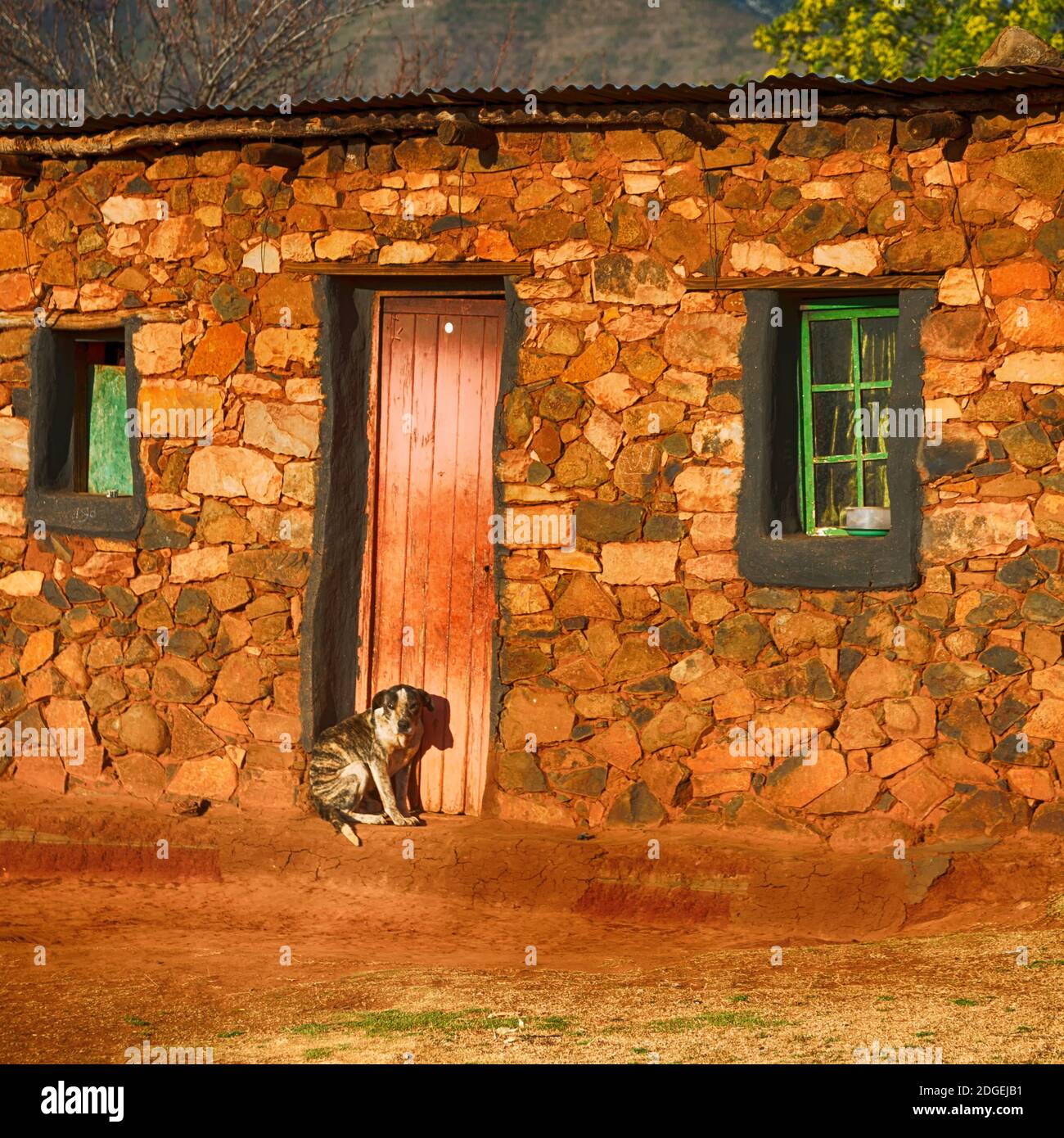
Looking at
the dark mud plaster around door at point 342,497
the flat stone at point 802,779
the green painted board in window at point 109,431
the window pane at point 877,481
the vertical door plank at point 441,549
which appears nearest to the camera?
the flat stone at point 802,779

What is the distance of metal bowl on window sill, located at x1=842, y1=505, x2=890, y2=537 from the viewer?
751 cm

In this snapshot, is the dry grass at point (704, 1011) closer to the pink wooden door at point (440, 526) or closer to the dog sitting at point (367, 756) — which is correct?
A: the dog sitting at point (367, 756)

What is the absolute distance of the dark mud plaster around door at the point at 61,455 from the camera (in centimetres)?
850

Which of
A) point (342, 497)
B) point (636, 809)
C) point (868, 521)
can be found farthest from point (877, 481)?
point (342, 497)

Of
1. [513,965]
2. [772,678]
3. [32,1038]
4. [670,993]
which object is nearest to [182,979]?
[32,1038]

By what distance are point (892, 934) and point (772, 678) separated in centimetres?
131

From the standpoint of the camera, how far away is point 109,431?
8.98 m

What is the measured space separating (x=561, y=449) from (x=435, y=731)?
5.48 feet

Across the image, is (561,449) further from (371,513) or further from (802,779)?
(802,779)

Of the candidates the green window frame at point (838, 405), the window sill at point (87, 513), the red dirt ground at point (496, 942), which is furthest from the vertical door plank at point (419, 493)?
the green window frame at point (838, 405)

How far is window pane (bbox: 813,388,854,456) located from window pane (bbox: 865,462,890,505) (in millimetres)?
130

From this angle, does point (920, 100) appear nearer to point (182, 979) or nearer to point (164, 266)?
point (164, 266)

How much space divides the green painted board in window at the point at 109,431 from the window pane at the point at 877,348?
4.16 meters

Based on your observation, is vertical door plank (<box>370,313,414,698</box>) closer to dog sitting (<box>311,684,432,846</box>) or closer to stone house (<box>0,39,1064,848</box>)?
stone house (<box>0,39,1064,848</box>)
